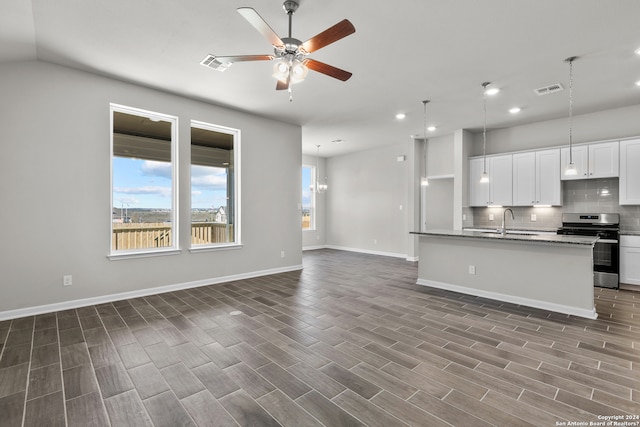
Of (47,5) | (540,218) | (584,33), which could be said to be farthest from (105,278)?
(540,218)

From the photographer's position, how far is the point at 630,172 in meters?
5.09

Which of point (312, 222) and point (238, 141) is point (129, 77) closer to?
point (238, 141)

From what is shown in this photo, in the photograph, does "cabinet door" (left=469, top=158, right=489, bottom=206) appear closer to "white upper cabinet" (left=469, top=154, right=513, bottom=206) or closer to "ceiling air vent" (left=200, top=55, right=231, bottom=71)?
"white upper cabinet" (left=469, top=154, right=513, bottom=206)

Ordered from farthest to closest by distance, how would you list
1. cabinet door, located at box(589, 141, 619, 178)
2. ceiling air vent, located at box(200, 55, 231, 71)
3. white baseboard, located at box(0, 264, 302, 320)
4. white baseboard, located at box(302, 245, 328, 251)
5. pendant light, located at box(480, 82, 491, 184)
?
white baseboard, located at box(302, 245, 328, 251)
cabinet door, located at box(589, 141, 619, 178)
pendant light, located at box(480, 82, 491, 184)
white baseboard, located at box(0, 264, 302, 320)
ceiling air vent, located at box(200, 55, 231, 71)

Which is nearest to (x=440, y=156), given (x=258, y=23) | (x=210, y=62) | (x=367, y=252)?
(x=367, y=252)

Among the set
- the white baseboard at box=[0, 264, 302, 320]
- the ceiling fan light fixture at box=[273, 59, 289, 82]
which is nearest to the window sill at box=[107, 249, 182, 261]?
the white baseboard at box=[0, 264, 302, 320]

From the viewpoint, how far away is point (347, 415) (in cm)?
192

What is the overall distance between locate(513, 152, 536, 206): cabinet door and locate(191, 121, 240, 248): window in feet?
18.2

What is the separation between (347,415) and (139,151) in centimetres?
467

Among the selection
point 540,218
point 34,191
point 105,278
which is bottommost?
point 105,278

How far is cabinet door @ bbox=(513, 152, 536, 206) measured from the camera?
6.02m

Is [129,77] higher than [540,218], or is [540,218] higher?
[129,77]

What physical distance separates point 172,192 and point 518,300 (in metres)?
5.38

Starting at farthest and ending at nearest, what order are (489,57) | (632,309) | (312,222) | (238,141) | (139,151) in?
(312,222)
(238,141)
(139,151)
(632,309)
(489,57)
